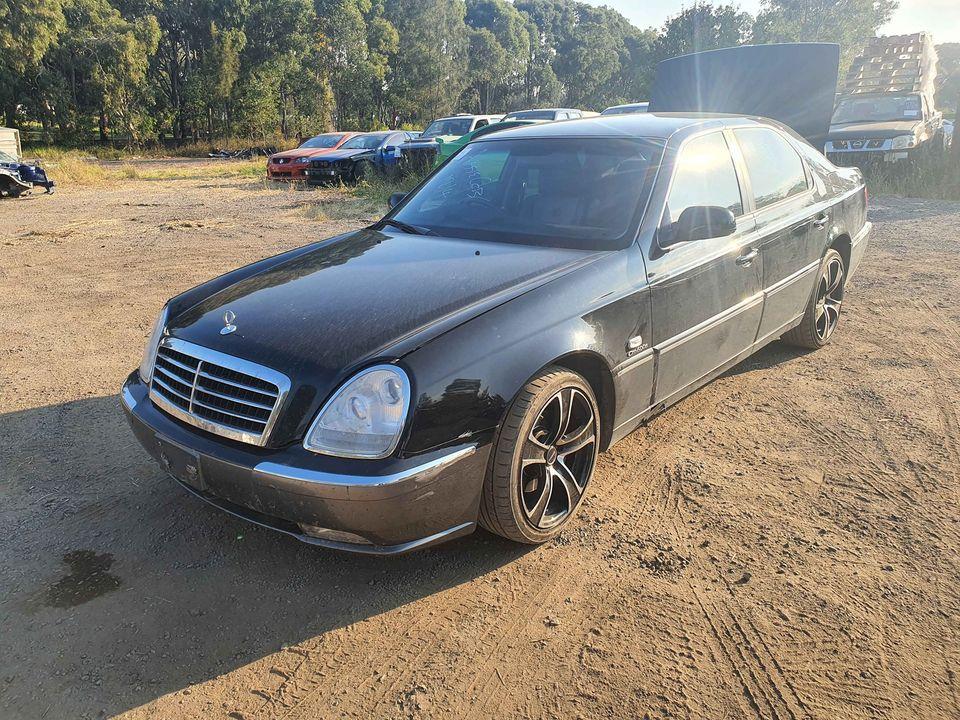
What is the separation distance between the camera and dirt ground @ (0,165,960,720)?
2.23 m

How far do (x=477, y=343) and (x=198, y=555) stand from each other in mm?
1468

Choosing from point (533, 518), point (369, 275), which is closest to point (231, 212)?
point (369, 275)

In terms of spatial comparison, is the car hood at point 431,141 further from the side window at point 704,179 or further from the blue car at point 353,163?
the side window at point 704,179

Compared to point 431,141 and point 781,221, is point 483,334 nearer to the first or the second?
point 781,221

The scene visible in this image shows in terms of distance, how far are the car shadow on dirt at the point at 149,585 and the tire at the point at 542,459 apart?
0.22m

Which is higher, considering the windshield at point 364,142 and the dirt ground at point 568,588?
the windshield at point 364,142

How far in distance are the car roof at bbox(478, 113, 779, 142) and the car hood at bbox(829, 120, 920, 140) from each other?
1143 centimetres

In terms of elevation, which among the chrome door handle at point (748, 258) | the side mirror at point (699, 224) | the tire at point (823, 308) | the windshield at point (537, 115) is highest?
the windshield at point (537, 115)

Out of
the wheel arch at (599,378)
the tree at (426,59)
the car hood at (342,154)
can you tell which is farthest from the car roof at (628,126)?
the tree at (426,59)

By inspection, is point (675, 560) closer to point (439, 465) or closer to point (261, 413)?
point (439, 465)

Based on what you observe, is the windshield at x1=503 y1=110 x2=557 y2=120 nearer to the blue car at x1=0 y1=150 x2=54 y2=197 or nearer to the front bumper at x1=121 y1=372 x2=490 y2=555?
the blue car at x1=0 y1=150 x2=54 y2=197

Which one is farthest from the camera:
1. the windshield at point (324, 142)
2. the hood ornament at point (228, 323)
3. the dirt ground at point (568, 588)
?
the windshield at point (324, 142)

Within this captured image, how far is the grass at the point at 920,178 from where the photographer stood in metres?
13.2

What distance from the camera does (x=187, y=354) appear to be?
9.32 feet
